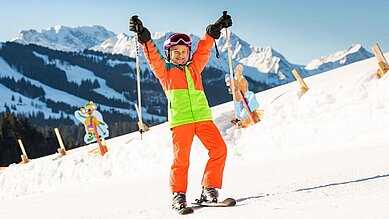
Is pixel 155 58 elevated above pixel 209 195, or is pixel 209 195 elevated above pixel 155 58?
pixel 155 58

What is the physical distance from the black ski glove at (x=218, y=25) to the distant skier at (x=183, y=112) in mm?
311

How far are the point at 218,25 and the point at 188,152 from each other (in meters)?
1.27

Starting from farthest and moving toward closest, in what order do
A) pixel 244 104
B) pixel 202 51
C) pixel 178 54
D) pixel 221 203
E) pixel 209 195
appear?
pixel 244 104 → pixel 202 51 → pixel 178 54 → pixel 209 195 → pixel 221 203

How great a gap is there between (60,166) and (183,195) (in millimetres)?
11096

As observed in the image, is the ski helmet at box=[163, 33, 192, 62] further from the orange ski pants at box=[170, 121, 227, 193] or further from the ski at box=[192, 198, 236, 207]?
the ski at box=[192, 198, 236, 207]

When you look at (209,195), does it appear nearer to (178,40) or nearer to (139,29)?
(178,40)

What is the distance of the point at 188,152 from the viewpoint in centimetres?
385

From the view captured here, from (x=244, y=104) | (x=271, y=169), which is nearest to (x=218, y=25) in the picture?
(x=271, y=169)

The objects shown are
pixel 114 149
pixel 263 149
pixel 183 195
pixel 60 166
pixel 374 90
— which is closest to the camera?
pixel 183 195

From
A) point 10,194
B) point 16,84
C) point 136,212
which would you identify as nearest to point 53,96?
point 16,84

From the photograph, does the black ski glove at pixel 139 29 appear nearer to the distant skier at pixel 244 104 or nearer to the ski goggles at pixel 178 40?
the ski goggles at pixel 178 40

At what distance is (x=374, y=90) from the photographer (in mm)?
8469

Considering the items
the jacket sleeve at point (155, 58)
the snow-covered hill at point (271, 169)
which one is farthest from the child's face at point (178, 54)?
the snow-covered hill at point (271, 169)

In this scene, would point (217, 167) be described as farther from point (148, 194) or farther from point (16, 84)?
point (16, 84)
